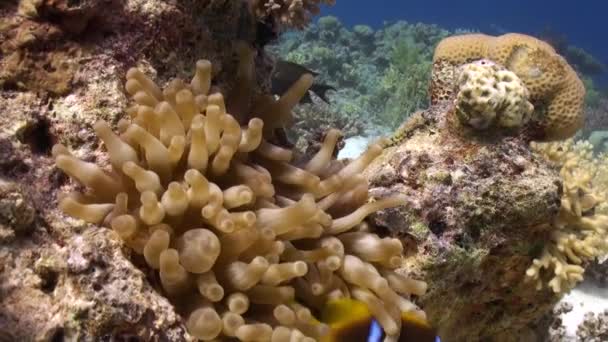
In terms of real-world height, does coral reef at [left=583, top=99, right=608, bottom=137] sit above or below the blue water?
above

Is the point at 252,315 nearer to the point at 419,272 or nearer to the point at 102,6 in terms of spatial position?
the point at 419,272

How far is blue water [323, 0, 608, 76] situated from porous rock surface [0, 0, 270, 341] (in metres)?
47.0

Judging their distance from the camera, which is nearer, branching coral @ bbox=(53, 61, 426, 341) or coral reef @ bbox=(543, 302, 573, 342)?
branching coral @ bbox=(53, 61, 426, 341)

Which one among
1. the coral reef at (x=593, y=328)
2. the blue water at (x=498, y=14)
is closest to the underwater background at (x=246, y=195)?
the coral reef at (x=593, y=328)

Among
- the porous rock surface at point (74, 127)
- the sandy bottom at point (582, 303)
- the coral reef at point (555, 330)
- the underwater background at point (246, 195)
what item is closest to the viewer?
the porous rock surface at point (74, 127)

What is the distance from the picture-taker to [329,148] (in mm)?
2516

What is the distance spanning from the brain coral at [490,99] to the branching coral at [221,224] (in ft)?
2.75

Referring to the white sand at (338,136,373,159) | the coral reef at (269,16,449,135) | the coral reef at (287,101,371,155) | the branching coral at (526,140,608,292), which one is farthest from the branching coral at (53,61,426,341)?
the coral reef at (269,16,449,135)

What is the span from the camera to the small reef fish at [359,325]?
1.93m

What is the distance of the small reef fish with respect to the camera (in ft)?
6.32

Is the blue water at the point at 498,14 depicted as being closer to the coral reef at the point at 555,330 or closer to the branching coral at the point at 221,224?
the coral reef at the point at 555,330

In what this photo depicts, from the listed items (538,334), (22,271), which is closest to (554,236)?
(538,334)

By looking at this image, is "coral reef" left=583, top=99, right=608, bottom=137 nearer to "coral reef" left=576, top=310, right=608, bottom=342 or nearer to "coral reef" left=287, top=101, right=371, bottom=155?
"coral reef" left=287, top=101, right=371, bottom=155

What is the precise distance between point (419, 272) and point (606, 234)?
5.83 ft
